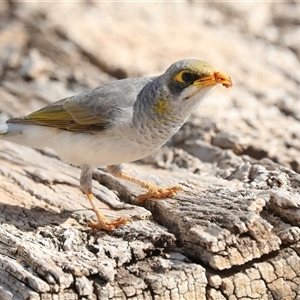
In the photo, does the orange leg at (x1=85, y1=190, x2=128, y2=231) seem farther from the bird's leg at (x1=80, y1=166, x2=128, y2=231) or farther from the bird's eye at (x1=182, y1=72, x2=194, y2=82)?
the bird's eye at (x1=182, y1=72, x2=194, y2=82)

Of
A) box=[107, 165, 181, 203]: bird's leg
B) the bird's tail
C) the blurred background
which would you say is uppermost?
the blurred background

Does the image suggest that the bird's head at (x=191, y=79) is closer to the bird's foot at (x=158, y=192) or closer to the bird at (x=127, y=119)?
the bird at (x=127, y=119)

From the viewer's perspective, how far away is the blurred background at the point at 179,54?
25.8 feet

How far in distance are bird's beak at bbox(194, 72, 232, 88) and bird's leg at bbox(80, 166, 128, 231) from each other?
146 centimetres

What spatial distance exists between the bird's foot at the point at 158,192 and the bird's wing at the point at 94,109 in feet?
2.52

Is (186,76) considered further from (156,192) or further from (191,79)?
(156,192)

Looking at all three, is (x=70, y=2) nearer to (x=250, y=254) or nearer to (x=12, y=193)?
(x=12, y=193)

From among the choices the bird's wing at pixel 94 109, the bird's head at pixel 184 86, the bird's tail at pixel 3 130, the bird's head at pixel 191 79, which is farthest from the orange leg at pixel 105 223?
the bird's tail at pixel 3 130

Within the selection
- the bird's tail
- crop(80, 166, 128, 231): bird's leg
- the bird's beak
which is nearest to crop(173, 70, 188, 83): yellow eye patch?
the bird's beak

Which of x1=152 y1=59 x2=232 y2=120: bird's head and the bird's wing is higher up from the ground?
x1=152 y1=59 x2=232 y2=120: bird's head

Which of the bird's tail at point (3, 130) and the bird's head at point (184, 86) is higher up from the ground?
the bird's head at point (184, 86)

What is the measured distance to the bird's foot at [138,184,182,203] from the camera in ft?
19.1

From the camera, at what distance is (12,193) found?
20.5 feet

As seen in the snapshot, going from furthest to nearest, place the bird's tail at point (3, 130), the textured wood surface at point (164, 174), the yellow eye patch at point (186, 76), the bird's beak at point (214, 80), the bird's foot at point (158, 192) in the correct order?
the bird's tail at point (3, 130) → the bird's foot at point (158, 192) → the yellow eye patch at point (186, 76) → the bird's beak at point (214, 80) → the textured wood surface at point (164, 174)
